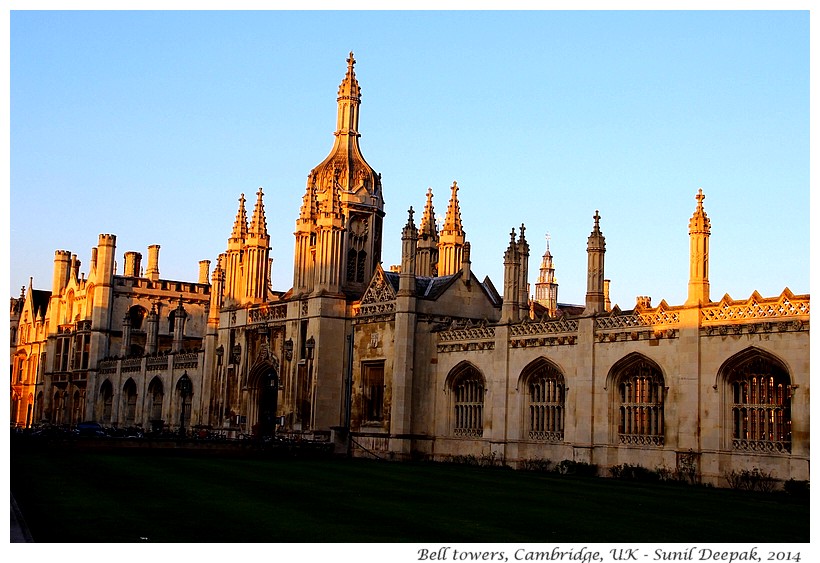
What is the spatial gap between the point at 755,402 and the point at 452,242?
24.1 m

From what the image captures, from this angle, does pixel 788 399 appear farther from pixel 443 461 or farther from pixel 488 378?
pixel 443 461

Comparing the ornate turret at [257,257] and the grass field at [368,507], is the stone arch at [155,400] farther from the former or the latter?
the grass field at [368,507]

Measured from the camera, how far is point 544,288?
143 metres

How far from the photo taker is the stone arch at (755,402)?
32.6 meters

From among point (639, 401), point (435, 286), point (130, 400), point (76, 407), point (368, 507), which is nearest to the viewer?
point (368, 507)

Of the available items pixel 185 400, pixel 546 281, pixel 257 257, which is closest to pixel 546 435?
pixel 257 257

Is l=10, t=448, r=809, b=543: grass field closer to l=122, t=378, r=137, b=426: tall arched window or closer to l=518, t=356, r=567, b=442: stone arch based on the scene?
l=518, t=356, r=567, b=442: stone arch

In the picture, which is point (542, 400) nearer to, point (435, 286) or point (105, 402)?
point (435, 286)

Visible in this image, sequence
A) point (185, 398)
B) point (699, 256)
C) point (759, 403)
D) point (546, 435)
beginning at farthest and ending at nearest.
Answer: point (185, 398) < point (546, 435) < point (699, 256) < point (759, 403)

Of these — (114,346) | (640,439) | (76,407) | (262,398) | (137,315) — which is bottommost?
(640,439)

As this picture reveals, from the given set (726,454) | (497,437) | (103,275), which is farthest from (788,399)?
(103,275)

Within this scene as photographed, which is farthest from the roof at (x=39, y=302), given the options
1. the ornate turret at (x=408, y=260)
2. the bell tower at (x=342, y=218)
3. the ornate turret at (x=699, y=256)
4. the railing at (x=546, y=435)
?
the ornate turret at (x=699, y=256)

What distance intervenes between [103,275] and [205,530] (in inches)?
2481

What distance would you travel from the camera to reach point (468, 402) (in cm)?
4519
